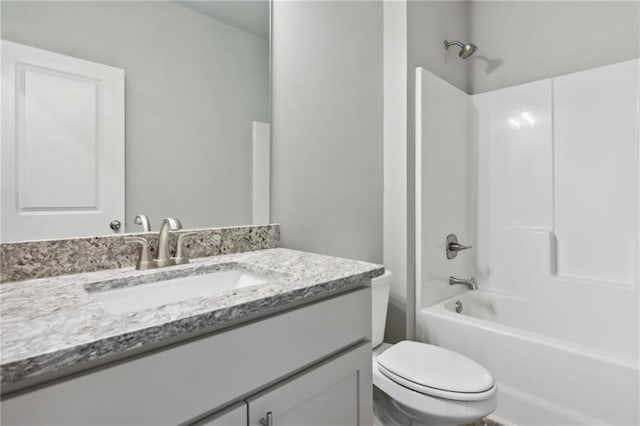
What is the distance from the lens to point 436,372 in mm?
1179

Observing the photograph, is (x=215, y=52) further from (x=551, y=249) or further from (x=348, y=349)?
(x=551, y=249)

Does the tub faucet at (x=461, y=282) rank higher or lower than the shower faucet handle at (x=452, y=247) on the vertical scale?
lower

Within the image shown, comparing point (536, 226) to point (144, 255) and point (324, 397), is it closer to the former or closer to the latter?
point (324, 397)

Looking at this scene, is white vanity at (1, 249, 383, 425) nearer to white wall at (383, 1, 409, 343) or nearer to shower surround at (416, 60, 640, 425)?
white wall at (383, 1, 409, 343)

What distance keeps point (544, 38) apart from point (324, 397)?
7.52ft

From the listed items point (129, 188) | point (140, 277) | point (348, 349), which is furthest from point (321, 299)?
point (129, 188)

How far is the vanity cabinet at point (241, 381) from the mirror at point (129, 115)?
1.96ft

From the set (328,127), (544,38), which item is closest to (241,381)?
(328,127)

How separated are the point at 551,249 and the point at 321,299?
64.7 inches

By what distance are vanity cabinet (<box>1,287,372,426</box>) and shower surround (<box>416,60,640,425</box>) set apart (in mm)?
785

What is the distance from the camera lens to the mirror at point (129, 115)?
0.88 m

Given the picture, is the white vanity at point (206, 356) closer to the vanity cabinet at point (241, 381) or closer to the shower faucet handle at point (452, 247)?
the vanity cabinet at point (241, 381)

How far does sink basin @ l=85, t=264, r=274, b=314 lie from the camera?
83 cm

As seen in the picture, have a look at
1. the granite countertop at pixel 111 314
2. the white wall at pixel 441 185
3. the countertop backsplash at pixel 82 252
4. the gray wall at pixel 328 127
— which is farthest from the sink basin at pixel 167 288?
the white wall at pixel 441 185
